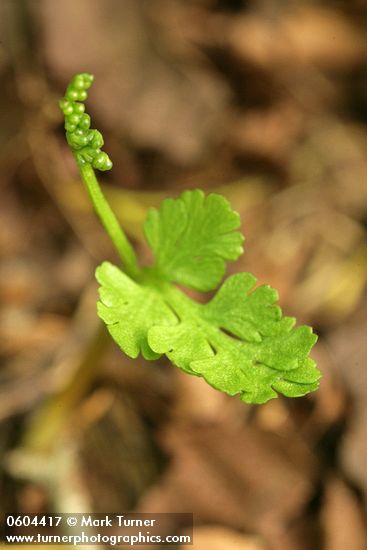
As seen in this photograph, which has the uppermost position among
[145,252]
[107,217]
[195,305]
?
[145,252]

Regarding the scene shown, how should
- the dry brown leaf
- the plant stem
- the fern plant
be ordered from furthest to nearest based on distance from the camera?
the dry brown leaf, the plant stem, the fern plant

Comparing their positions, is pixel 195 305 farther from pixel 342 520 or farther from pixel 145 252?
pixel 145 252

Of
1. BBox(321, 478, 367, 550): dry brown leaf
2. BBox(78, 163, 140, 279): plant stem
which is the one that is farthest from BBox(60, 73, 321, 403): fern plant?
BBox(321, 478, 367, 550): dry brown leaf

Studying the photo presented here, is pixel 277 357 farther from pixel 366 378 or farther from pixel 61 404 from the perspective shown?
pixel 366 378

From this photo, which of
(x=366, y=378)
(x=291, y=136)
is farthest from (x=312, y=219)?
(x=366, y=378)

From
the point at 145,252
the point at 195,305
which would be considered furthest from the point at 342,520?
the point at 145,252

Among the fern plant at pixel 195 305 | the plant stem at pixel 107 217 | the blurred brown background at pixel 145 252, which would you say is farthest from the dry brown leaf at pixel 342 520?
the plant stem at pixel 107 217

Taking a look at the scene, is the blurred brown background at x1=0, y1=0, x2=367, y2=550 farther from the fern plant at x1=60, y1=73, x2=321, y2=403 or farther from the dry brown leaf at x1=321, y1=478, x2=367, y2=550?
the fern plant at x1=60, y1=73, x2=321, y2=403
